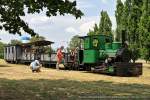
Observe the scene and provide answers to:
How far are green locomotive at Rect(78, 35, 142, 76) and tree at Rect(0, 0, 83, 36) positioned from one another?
510 inches

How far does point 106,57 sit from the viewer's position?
31.3 m

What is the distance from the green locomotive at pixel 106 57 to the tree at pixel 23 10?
12.9 meters

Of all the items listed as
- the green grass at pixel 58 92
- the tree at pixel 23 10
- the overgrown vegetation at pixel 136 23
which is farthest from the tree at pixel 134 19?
the tree at pixel 23 10

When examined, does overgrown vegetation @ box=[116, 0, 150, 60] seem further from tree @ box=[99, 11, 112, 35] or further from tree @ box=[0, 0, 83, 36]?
tree @ box=[0, 0, 83, 36]

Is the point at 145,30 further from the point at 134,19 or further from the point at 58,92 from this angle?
the point at 58,92

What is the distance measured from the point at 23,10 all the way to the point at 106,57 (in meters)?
15.0

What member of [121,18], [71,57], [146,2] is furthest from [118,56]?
[121,18]

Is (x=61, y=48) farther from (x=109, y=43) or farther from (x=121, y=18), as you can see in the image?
(x=121, y=18)

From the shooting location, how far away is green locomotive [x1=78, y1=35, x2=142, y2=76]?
29.6 m

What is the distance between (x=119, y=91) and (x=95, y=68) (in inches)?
516

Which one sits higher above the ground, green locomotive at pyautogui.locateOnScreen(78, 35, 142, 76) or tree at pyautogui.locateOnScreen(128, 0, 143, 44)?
tree at pyautogui.locateOnScreen(128, 0, 143, 44)

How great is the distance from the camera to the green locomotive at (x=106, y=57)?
2958cm

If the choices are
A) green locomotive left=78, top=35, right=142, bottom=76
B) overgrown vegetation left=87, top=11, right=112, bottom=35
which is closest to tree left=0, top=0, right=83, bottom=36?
green locomotive left=78, top=35, right=142, bottom=76

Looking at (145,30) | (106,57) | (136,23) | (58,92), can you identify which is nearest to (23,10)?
(58,92)
